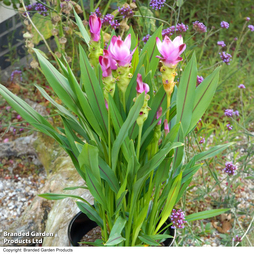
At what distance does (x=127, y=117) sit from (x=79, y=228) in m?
0.67

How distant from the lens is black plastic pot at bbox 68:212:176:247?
122 centimetres

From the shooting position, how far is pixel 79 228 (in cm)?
131

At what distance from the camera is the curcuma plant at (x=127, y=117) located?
2.79 ft

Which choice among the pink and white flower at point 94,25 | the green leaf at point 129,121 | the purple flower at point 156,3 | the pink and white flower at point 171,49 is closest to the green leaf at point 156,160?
the green leaf at point 129,121

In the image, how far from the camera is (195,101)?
1.00 m

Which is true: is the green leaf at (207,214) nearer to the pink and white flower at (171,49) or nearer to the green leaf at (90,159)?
the green leaf at (90,159)

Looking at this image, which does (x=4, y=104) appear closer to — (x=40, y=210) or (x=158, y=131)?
(x=40, y=210)

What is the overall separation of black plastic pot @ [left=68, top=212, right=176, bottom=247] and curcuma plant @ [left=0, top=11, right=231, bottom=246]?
0.37 ft

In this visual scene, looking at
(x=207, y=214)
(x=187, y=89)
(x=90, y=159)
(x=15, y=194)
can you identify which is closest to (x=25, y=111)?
(x=90, y=159)

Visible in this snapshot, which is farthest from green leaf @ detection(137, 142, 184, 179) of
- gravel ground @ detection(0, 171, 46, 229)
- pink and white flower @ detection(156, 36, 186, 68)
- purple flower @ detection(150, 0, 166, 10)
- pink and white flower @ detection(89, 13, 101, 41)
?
gravel ground @ detection(0, 171, 46, 229)

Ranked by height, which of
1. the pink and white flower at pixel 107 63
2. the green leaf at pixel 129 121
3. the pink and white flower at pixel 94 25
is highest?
the pink and white flower at pixel 94 25

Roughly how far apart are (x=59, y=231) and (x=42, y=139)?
878 mm

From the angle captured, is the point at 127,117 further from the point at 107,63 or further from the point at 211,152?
the point at 211,152

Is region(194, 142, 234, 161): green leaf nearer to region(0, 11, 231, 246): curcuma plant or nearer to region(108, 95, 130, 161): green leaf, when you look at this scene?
region(0, 11, 231, 246): curcuma plant
